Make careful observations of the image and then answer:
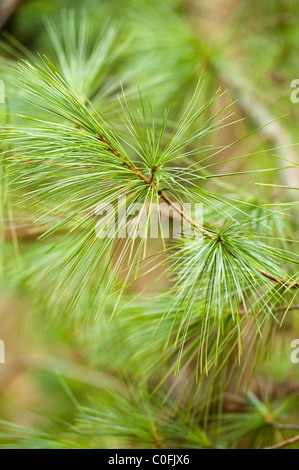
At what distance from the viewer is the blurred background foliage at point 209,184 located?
1.78 feet

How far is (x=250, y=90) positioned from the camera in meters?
0.78

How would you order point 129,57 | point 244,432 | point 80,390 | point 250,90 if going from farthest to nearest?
point 80,390
point 129,57
point 250,90
point 244,432

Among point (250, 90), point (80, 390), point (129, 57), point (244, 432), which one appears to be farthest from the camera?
point (80, 390)

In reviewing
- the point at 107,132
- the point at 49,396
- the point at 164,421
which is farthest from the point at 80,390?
the point at 107,132

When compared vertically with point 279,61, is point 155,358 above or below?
below

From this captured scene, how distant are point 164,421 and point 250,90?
558 millimetres

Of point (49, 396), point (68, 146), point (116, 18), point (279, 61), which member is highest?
point (116, 18)

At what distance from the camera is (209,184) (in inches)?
28.5

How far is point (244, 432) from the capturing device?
61cm

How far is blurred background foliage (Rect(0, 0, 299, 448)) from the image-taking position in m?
0.54

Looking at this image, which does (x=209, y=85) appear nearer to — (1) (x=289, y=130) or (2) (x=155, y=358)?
(1) (x=289, y=130)

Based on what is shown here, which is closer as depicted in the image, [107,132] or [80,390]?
[107,132]
